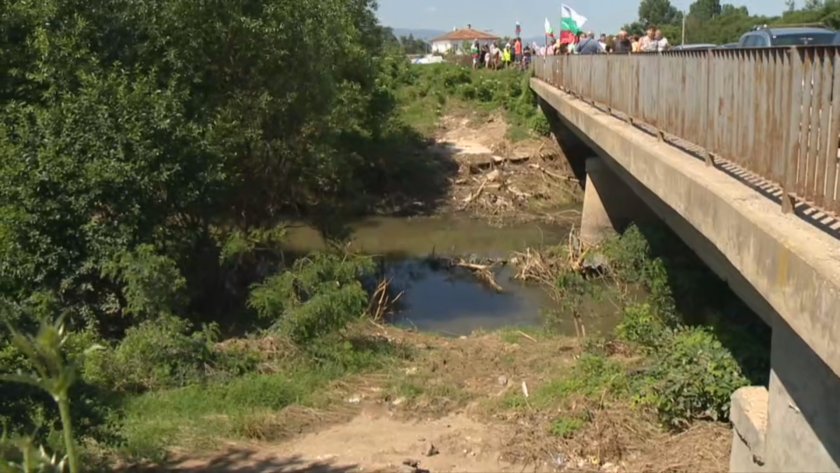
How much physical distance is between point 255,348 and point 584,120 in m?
7.51

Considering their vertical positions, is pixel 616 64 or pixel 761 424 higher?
pixel 616 64

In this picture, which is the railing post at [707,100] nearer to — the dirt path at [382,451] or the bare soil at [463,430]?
the bare soil at [463,430]

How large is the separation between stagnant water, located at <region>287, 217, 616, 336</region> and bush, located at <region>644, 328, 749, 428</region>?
5413 millimetres

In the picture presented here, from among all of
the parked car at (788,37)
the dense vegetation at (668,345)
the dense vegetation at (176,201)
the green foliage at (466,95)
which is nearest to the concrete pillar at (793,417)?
the dense vegetation at (668,345)

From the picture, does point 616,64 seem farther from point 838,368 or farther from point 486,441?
point 838,368

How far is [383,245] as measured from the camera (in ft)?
81.0

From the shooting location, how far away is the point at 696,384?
9.05 meters

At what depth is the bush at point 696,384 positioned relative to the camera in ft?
29.2

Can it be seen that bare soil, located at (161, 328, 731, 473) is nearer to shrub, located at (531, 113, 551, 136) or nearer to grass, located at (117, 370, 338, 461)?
grass, located at (117, 370, 338, 461)

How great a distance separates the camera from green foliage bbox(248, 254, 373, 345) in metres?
12.0

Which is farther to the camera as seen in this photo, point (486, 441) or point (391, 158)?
point (391, 158)

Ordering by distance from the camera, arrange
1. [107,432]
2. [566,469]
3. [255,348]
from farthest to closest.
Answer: [255,348] → [566,469] → [107,432]

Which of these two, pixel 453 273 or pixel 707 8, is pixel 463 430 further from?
pixel 707 8

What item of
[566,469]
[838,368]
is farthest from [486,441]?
[838,368]
